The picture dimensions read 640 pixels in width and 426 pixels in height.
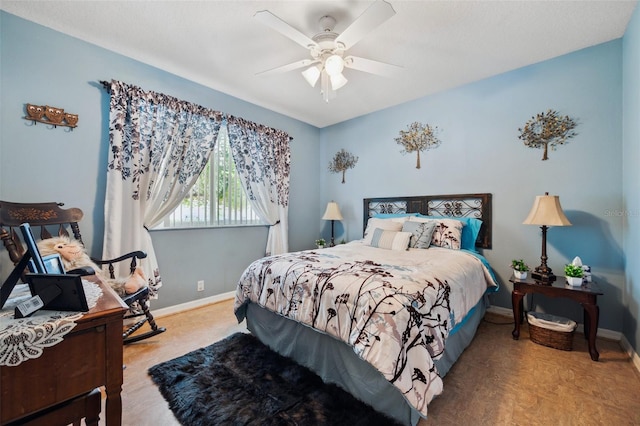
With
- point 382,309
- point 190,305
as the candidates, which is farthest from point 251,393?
point 190,305

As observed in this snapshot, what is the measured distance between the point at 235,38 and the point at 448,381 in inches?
127

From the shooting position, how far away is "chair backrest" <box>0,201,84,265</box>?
186cm

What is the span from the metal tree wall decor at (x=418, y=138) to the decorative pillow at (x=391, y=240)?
1203 mm

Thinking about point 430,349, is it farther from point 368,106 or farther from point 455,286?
point 368,106

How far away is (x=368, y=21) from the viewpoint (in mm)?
1626

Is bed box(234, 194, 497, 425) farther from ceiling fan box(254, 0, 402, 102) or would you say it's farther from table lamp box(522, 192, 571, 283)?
ceiling fan box(254, 0, 402, 102)

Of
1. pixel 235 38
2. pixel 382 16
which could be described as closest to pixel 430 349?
pixel 382 16

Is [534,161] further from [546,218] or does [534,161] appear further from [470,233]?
[470,233]

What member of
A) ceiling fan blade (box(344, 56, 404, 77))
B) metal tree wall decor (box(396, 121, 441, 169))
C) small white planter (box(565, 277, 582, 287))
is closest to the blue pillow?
small white planter (box(565, 277, 582, 287))

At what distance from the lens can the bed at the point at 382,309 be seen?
132 centimetres

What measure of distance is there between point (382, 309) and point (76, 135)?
298 centimetres

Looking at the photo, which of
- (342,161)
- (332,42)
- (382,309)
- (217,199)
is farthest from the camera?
(342,161)

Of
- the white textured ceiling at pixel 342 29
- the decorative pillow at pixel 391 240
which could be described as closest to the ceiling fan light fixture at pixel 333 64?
the white textured ceiling at pixel 342 29

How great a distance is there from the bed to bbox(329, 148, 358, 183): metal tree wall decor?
175 centimetres
